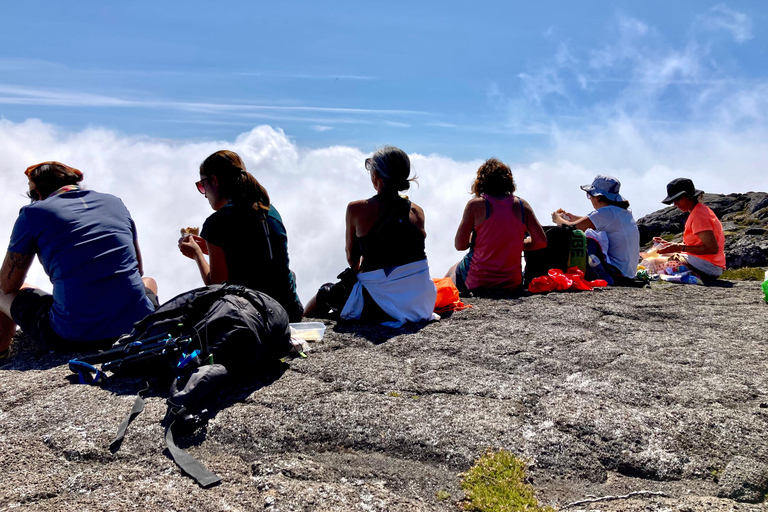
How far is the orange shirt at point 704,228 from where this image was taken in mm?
9508

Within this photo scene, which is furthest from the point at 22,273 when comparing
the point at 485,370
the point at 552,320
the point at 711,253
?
the point at 711,253

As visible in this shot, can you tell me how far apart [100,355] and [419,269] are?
131 inches

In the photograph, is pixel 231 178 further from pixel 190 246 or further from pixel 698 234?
pixel 698 234

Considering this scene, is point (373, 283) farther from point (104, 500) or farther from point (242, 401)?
point (104, 500)

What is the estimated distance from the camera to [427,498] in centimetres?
316

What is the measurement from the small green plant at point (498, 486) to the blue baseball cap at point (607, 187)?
20.8 ft

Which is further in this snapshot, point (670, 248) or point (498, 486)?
point (670, 248)

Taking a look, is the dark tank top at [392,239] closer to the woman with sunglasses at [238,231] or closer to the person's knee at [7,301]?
the woman with sunglasses at [238,231]

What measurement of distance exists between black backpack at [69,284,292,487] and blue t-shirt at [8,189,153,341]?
745mm

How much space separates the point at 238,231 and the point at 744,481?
4.38m

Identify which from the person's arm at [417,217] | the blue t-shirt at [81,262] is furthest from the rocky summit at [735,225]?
the blue t-shirt at [81,262]

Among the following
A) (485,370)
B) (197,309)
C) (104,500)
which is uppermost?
(197,309)

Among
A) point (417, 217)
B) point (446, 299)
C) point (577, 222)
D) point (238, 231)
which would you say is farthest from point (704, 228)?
point (238, 231)

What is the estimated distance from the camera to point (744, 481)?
3238 mm
